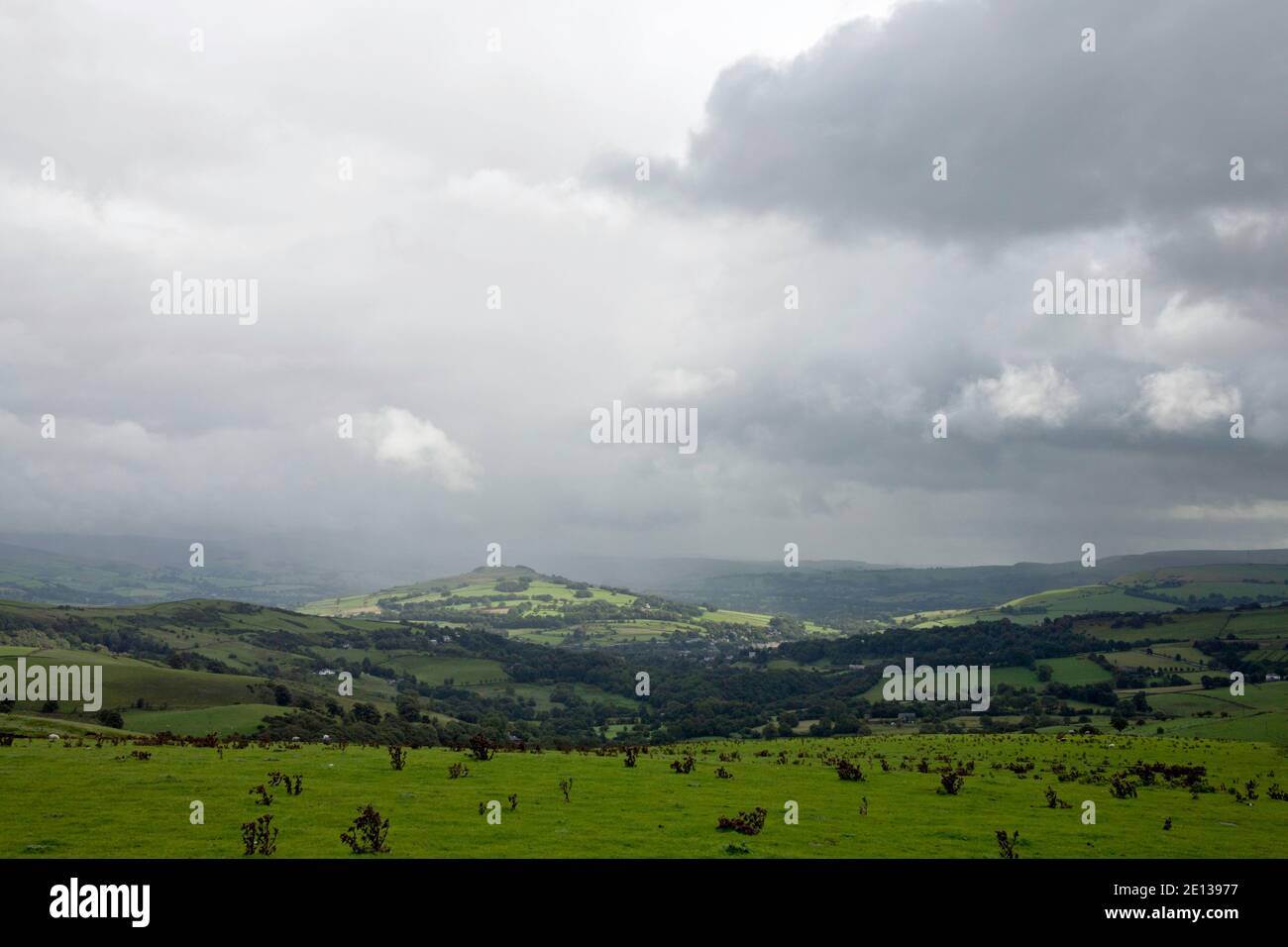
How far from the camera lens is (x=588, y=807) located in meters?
28.2

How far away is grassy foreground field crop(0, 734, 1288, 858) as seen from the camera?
888 inches

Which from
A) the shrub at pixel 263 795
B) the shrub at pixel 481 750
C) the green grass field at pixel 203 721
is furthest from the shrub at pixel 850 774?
the green grass field at pixel 203 721

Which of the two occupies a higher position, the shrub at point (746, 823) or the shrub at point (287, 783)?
the shrub at point (287, 783)

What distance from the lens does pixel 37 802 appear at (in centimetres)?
2625

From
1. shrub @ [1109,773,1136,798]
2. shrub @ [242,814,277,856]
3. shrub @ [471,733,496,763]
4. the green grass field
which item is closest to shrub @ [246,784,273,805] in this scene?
shrub @ [242,814,277,856]

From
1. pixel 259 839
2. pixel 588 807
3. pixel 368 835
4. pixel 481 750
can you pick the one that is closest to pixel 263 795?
pixel 259 839

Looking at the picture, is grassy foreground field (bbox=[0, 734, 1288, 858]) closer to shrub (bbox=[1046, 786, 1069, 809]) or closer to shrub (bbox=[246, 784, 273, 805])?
shrub (bbox=[246, 784, 273, 805])

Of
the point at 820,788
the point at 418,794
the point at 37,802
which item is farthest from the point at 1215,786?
the point at 37,802

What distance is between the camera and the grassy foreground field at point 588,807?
22547 millimetres

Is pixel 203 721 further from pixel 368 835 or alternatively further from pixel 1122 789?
pixel 1122 789

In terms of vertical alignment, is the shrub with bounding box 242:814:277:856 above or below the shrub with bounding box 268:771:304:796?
above

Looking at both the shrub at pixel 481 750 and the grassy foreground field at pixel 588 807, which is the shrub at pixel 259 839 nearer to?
the grassy foreground field at pixel 588 807

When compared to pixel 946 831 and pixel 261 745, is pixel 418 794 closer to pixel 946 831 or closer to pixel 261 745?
pixel 946 831
